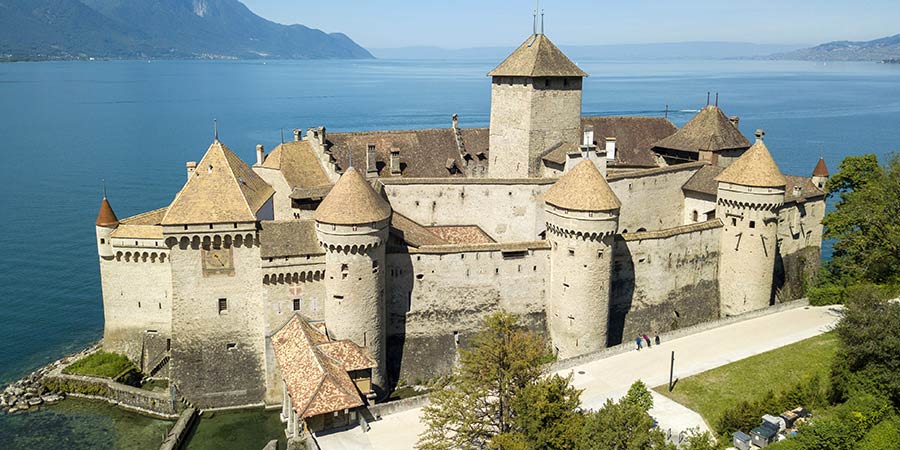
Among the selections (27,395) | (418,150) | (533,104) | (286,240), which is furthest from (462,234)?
(27,395)

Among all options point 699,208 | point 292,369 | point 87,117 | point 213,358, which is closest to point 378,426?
point 292,369

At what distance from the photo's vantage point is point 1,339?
43.8 meters

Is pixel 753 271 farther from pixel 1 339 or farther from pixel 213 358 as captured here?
pixel 1 339

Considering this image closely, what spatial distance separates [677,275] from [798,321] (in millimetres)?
6633

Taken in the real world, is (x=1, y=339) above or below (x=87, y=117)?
below

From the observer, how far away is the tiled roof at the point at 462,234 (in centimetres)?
3941

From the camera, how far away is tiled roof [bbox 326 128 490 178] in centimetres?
4425

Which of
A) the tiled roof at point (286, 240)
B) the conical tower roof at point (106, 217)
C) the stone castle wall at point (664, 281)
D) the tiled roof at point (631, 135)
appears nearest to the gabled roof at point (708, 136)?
the tiled roof at point (631, 135)

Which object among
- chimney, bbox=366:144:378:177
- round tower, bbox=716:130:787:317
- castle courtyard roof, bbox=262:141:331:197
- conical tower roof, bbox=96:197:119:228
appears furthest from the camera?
castle courtyard roof, bbox=262:141:331:197

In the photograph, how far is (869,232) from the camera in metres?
39.7

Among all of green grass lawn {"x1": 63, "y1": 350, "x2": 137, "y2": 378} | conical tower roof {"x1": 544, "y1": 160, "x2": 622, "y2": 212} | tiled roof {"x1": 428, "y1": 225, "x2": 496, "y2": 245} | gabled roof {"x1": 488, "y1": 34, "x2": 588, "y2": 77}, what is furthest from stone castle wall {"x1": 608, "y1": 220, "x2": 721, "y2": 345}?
green grass lawn {"x1": 63, "y1": 350, "x2": 137, "y2": 378}

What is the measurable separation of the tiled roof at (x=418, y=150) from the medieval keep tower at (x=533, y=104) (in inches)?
106

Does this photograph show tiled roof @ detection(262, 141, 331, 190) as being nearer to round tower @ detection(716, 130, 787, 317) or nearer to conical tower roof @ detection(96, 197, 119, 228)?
conical tower roof @ detection(96, 197, 119, 228)

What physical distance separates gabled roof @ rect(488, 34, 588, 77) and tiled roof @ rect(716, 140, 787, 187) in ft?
35.2
